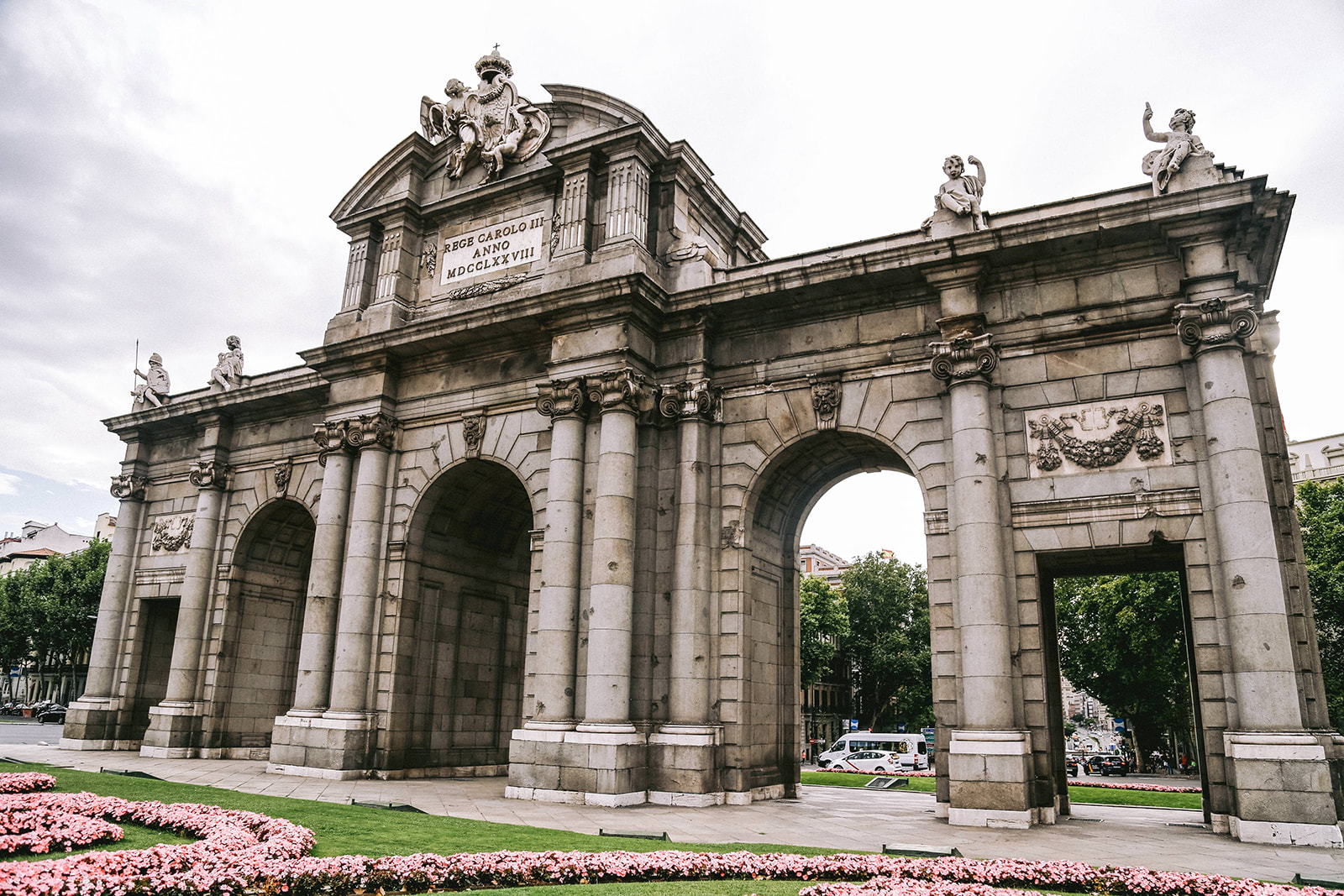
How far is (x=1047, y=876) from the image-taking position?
34.7 ft

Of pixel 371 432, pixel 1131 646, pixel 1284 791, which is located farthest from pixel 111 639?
pixel 1131 646

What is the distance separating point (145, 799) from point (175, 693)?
14.0m

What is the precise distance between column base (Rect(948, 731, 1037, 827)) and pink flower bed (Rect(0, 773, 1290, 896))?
170 inches

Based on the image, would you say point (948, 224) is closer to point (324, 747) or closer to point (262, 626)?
point (324, 747)

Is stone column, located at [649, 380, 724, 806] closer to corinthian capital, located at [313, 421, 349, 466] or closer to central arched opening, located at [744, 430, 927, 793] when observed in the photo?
central arched opening, located at [744, 430, 927, 793]

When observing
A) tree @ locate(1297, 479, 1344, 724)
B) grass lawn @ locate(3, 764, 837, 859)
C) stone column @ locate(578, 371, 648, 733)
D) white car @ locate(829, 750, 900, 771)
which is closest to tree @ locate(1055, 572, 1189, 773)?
tree @ locate(1297, 479, 1344, 724)

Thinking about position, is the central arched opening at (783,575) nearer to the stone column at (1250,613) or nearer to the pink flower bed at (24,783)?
the stone column at (1250,613)

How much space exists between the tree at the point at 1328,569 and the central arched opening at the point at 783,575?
78.6ft

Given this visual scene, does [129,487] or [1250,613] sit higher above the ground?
[129,487]

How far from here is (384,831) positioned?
12.7m

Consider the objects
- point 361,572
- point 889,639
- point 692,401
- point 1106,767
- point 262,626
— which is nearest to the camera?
point 692,401

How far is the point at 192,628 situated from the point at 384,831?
17879mm

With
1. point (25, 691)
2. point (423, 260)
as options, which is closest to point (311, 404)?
point (423, 260)

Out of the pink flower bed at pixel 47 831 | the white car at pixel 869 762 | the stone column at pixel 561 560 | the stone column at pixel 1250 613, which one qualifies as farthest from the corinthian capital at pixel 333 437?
the white car at pixel 869 762
